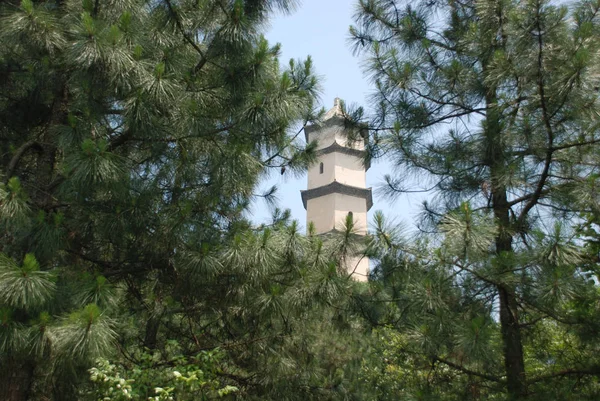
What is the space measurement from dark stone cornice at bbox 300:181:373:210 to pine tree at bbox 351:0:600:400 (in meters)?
21.3

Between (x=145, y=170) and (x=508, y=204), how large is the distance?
329 centimetres

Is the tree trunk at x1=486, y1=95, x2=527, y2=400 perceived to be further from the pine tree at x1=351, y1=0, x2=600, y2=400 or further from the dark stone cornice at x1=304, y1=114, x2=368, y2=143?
the dark stone cornice at x1=304, y1=114, x2=368, y2=143

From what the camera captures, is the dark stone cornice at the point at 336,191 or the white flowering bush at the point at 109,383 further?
the dark stone cornice at the point at 336,191

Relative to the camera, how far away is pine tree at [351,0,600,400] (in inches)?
153

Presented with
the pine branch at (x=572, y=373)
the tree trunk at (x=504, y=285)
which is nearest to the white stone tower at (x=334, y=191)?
the tree trunk at (x=504, y=285)

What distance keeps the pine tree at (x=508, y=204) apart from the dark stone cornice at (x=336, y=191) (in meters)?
21.3

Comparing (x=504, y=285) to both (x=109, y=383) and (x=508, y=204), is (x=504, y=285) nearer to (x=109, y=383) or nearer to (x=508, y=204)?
(x=508, y=204)

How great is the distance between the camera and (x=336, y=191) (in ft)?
88.3

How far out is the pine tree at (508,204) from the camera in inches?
153

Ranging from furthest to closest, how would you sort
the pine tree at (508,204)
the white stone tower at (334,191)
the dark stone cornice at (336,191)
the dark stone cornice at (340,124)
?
the dark stone cornice at (336,191)
the white stone tower at (334,191)
the dark stone cornice at (340,124)
the pine tree at (508,204)

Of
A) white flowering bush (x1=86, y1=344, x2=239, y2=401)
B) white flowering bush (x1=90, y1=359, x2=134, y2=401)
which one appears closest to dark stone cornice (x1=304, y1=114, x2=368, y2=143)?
white flowering bush (x1=86, y1=344, x2=239, y2=401)

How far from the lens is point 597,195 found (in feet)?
13.3

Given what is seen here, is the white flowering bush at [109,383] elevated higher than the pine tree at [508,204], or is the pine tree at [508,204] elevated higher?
the pine tree at [508,204]

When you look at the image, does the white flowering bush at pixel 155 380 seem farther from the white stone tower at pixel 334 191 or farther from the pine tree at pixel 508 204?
the white stone tower at pixel 334 191
